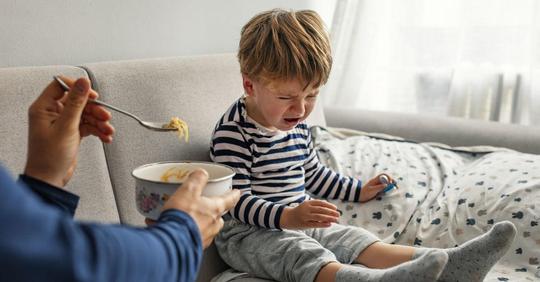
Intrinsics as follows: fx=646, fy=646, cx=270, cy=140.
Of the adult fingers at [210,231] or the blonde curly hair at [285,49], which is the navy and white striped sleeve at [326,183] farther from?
the adult fingers at [210,231]

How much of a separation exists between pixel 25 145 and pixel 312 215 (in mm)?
561

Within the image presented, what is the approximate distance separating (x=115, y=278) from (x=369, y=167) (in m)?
1.23

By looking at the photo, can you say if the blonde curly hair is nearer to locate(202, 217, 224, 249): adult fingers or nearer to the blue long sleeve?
locate(202, 217, 224, 249): adult fingers

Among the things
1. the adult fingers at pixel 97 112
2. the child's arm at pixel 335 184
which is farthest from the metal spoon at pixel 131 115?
the child's arm at pixel 335 184

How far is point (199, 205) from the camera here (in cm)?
81

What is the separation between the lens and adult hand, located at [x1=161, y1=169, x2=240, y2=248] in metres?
0.79

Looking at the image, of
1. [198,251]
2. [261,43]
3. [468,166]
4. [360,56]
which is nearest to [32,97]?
[261,43]

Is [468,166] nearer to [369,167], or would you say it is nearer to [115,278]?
[369,167]

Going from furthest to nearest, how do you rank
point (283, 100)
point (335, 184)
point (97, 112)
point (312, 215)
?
1. point (335, 184)
2. point (283, 100)
3. point (312, 215)
4. point (97, 112)

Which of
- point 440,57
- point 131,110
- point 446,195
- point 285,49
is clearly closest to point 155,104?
point 131,110

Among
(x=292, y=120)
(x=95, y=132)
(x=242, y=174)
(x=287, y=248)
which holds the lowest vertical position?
(x=287, y=248)

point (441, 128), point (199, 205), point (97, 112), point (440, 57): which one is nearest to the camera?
point (199, 205)

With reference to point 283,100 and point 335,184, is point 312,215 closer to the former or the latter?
point 283,100

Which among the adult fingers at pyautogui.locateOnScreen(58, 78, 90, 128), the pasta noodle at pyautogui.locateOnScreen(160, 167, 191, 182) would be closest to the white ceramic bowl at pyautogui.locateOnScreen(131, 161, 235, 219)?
the pasta noodle at pyautogui.locateOnScreen(160, 167, 191, 182)
